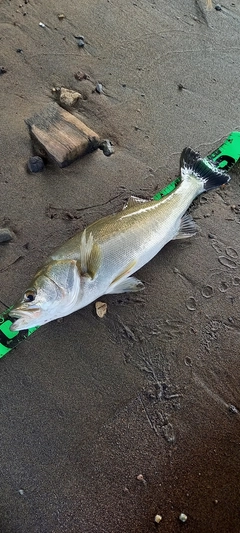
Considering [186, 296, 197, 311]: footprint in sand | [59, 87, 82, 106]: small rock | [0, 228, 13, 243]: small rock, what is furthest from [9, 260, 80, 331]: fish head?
[59, 87, 82, 106]: small rock

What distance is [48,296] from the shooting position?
3.21 m

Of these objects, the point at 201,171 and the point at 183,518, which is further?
the point at 201,171

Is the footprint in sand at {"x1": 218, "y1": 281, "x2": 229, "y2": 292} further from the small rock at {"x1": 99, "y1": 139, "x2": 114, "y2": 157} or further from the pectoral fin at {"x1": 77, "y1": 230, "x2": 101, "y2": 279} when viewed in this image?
the small rock at {"x1": 99, "y1": 139, "x2": 114, "y2": 157}

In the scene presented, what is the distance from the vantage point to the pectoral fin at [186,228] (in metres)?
4.02

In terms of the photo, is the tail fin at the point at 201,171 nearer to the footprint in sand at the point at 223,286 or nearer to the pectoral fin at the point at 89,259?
the footprint in sand at the point at 223,286

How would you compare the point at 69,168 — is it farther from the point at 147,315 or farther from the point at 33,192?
A: the point at 147,315

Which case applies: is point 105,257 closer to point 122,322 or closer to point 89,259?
point 89,259

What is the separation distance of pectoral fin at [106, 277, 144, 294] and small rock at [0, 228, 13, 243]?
3.64 feet

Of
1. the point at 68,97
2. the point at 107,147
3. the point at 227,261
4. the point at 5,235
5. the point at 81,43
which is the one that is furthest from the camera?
the point at 81,43

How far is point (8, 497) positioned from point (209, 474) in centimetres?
157

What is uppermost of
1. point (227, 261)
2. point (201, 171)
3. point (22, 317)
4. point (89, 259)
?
point (201, 171)

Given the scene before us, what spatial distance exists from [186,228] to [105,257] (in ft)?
3.37

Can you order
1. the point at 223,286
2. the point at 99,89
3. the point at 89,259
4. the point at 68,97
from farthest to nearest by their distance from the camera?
1. the point at 99,89
2. the point at 68,97
3. the point at 223,286
4. the point at 89,259

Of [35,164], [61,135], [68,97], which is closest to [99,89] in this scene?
[68,97]
